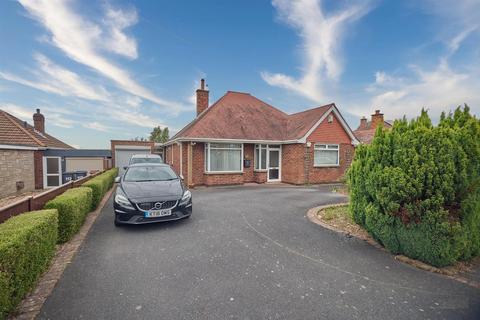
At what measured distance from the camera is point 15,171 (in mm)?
12484

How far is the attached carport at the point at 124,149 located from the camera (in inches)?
824

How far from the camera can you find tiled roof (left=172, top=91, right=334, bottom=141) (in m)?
13.1

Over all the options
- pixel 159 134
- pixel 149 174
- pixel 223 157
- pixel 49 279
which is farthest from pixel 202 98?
pixel 159 134

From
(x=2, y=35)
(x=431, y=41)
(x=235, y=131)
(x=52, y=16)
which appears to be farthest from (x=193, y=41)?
(x=431, y=41)

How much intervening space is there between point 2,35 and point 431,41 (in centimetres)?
1685

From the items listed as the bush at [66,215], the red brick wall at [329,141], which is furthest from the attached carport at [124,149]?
the bush at [66,215]

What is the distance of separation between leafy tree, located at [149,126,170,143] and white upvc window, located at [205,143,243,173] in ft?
114

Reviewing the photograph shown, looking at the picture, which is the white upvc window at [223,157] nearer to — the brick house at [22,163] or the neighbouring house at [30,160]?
the neighbouring house at [30,160]

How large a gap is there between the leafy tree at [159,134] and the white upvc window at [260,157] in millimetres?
34752

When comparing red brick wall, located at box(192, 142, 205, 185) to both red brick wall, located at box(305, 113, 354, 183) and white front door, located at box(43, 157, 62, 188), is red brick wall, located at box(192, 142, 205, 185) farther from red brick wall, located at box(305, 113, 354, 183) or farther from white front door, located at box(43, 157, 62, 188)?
white front door, located at box(43, 157, 62, 188)

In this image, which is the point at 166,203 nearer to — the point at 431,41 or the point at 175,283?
the point at 175,283

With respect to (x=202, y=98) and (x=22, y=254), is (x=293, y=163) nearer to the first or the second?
(x=202, y=98)

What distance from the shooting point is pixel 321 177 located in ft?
45.8

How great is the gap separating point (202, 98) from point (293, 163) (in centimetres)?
911
